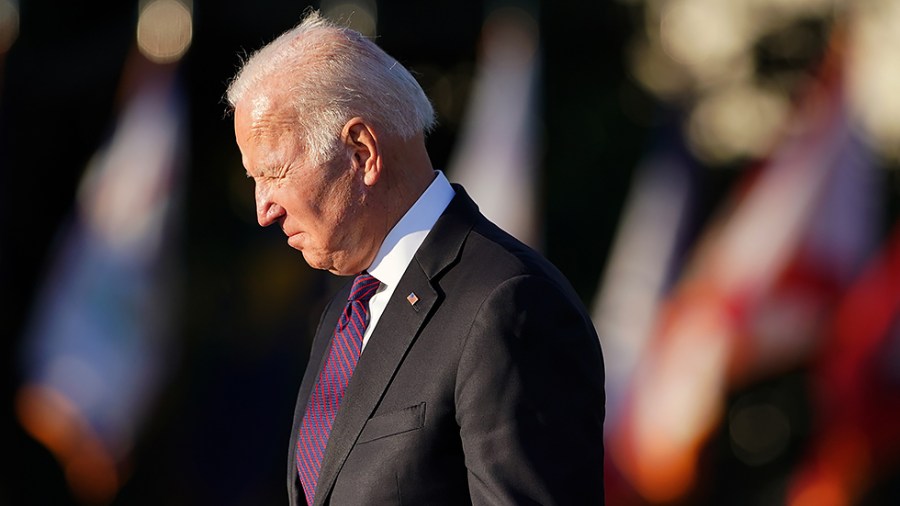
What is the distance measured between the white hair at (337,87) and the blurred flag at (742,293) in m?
6.64

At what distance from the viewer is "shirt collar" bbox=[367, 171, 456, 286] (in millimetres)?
2887

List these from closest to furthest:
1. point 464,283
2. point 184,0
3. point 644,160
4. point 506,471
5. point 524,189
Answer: point 506,471
point 464,283
point 524,189
point 184,0
point 644,160

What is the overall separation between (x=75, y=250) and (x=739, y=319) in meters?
4.33

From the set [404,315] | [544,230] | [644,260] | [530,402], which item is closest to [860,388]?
[644,260]

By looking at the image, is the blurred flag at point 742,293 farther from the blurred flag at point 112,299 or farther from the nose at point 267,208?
the nose at point 267,208

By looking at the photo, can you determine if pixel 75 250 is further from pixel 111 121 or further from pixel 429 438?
pixel 429 438

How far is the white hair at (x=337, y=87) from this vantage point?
283 centimetres

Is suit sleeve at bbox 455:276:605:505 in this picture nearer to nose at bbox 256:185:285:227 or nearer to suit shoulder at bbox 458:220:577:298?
suit shoulder at bbox 458:220:577:298

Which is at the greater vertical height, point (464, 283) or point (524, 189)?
point (464, 283)

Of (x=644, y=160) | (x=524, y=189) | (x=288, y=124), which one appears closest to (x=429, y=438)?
(x=288, y=124)

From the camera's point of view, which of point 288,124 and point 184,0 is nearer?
point 288,124

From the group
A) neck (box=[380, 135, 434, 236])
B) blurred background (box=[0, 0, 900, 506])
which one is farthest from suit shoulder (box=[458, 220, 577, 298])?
blurred background (box=[0, 0, 900, 506])

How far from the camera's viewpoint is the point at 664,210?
10203mm

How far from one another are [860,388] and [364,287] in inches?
282
